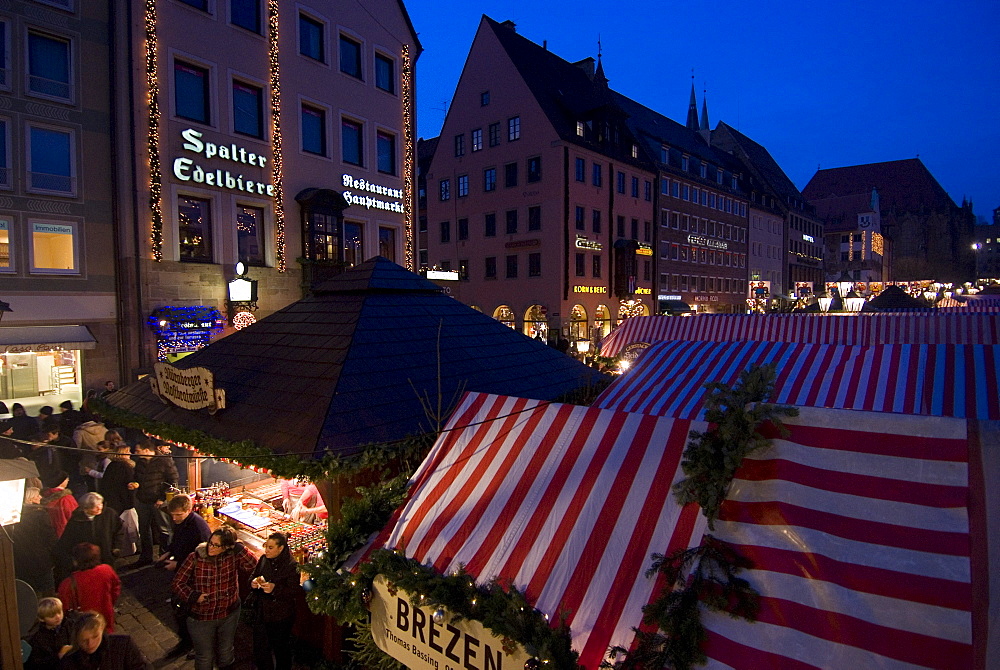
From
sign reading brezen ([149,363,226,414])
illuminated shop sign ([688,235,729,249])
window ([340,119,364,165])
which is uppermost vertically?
window ([340,119,364,165])

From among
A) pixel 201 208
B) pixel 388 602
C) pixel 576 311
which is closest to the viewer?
pixel 388 602

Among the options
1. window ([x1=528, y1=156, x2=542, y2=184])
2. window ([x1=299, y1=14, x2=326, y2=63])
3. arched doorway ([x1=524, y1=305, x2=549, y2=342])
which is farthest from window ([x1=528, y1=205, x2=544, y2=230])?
window ([x1=299, y1=14, x2=326, y2=63])

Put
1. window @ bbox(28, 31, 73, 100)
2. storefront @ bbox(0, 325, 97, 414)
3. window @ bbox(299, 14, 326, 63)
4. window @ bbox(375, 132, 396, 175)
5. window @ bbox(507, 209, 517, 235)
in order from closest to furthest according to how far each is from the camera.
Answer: window @ bbox(28, 31, 73, 100) < storefront @ bbox(0, 325, 97, 414) < window @ bbox(299, 14, 326, 63) < window @ bbox(375, 132, 396, 175) < window @ bbox(507, 209, 517, 235)

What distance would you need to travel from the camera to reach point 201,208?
17281mm

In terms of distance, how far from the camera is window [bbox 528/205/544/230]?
34312 mm

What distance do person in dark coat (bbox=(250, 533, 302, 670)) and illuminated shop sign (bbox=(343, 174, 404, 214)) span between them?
56.5ft

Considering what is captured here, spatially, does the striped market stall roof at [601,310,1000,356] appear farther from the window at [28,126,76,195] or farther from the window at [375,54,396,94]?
the window at [28,126,76,195]

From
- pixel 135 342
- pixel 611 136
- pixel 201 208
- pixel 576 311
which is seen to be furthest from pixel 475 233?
pixel 135 342

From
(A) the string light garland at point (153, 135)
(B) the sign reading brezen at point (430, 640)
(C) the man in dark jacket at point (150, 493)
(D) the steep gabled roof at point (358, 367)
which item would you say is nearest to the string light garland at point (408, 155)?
(A) the string light garland at point (153, 135)

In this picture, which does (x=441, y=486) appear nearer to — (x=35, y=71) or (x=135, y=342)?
(x=135, y=342)

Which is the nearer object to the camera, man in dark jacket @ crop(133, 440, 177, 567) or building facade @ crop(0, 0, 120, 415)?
man in dark jacket @ crop(133, 440, 177, 567)

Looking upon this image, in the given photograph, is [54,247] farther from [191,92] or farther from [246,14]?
[246,14]

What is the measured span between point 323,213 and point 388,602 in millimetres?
18010

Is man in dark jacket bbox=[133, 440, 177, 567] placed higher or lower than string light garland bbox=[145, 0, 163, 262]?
lower
